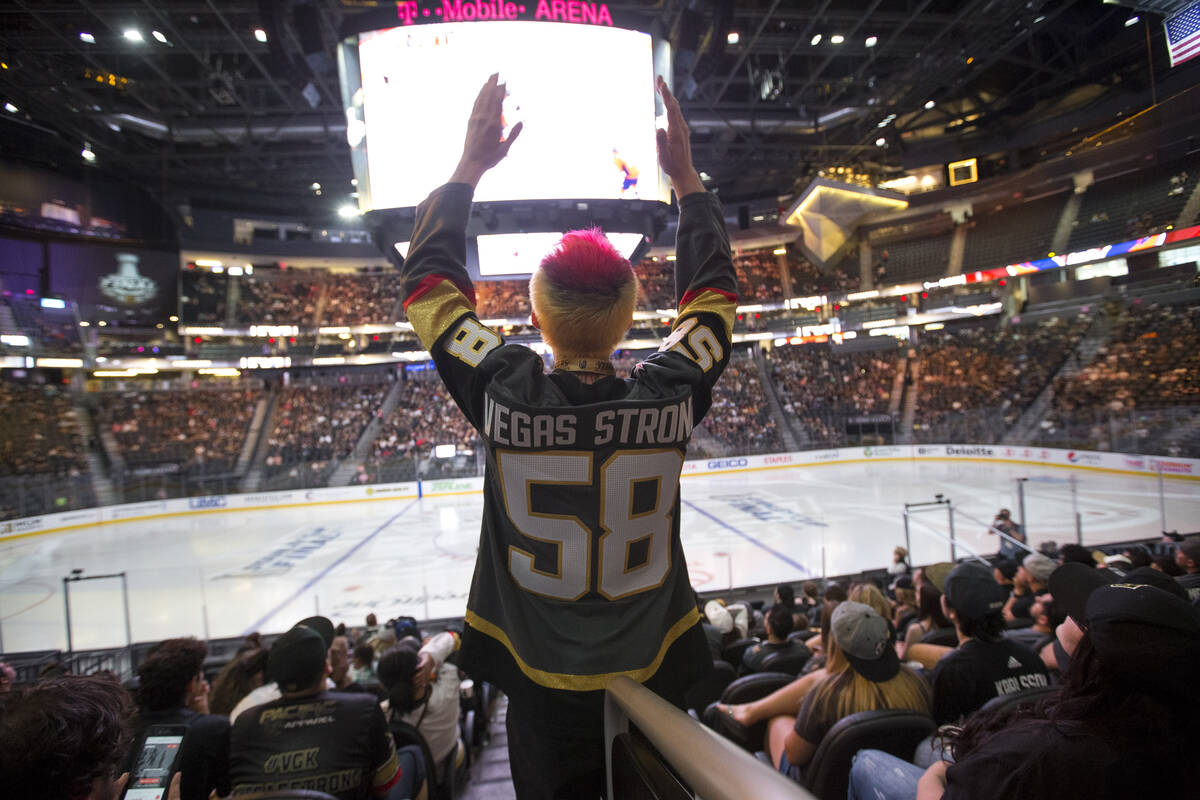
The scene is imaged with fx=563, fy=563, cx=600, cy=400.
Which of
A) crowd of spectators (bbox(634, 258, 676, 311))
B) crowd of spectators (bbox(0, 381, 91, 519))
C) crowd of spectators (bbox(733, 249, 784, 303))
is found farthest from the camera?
crowd of spectators (bbox(733, 249, 784, 303))

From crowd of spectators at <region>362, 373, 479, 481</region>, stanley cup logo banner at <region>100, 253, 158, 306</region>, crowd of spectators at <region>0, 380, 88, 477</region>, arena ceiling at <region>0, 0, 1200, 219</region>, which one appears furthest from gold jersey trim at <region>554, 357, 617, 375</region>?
stanley cup logo banner at <region>100, 253, 158, 306</region>

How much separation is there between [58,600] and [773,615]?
38.0 ft

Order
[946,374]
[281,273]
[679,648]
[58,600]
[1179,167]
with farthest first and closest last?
[281,273]
[946,374]
[58,600]
[1179,167]
[679,648]

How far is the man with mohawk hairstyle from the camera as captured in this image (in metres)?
0.99

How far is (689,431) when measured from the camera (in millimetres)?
1107

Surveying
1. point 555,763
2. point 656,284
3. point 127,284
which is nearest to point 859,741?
point 555,763

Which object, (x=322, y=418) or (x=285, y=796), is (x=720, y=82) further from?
(x=322, y=418)

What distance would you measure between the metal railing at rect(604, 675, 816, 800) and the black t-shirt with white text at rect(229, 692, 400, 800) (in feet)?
5.20

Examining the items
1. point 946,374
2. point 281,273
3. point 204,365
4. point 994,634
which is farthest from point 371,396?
point 994,634

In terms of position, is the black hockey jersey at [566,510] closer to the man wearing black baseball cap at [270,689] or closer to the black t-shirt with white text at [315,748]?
the black t-shirt with white text at [315,748]

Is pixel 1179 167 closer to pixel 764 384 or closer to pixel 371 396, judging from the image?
pixel 764 384

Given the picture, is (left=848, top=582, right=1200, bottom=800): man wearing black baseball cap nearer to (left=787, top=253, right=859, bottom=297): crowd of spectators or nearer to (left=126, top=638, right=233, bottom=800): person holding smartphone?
(left=126, top=638, right=233, bottom=800): person holding smartphone

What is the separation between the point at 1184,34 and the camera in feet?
14.6

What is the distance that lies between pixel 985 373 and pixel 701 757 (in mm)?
27005
